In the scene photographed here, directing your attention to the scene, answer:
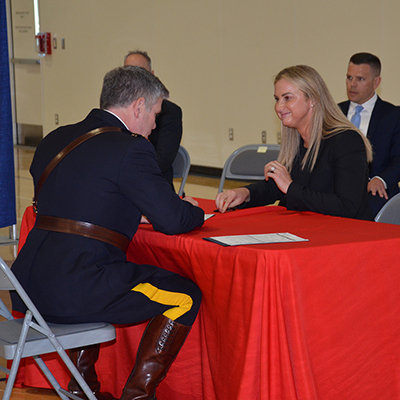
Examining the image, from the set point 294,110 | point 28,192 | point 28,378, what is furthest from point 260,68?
point 28,378

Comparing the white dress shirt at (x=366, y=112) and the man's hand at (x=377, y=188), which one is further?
the white dress shirt at (x=366, y=112)

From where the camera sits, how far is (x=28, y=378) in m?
2.83

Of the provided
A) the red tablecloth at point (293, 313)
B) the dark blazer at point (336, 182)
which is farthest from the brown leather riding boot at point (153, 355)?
the dark blazer at point (336, 182)

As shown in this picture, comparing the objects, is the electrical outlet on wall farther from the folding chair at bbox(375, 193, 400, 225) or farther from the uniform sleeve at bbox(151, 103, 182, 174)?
the folding chair at bbox(375, 193, 400, 225)

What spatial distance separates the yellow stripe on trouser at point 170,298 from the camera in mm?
2111

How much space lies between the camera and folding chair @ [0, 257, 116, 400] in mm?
1900

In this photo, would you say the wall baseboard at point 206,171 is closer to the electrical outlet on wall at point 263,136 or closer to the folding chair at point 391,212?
the electrical outlet on wall at point 263,136

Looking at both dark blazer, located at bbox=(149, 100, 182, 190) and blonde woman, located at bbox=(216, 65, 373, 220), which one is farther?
dark blazer, located at bbox=(149, 100, 182, 190)

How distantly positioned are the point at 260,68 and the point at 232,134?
1049 mm

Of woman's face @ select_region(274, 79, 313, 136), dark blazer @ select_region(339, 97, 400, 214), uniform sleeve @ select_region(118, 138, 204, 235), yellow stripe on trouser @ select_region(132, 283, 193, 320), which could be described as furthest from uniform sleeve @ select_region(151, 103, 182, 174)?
yellow stripe on trouser @ select_region(132, 283, 193, 320)

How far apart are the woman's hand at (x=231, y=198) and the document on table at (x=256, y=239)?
0.68 m

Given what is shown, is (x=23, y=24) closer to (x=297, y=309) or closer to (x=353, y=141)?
(x=353, y=141)

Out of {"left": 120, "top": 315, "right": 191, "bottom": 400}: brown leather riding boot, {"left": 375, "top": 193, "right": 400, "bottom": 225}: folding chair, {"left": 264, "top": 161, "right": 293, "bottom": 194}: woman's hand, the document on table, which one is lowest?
{"left": 120, "top": 315, "right": 191, "bottom": 400}: brown leather riding boot

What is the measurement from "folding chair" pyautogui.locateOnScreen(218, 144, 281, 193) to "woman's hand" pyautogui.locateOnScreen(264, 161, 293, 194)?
1113mm
